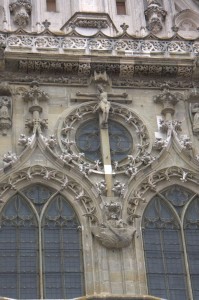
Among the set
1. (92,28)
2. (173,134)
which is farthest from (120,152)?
(92,28)

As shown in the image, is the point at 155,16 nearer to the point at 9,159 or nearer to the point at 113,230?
the point at 9,159

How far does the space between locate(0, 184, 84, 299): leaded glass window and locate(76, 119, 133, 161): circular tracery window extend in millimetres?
1328

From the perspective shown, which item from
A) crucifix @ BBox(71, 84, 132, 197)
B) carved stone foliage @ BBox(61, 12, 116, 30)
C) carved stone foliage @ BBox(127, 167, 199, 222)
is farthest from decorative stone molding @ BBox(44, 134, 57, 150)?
carved stone foliage @ BBox(61, 12, 116, 30)

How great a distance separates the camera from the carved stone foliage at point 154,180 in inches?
685

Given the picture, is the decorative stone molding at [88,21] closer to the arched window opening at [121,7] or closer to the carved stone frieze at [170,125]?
the arched window opening at [121,7]

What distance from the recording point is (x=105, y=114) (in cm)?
1853

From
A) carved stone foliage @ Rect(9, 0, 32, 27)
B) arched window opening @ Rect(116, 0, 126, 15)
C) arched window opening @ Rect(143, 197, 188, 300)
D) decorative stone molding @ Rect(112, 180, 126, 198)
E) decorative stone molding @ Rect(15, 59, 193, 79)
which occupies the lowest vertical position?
arched window opening @ Rect(143, 197, 188, 300)

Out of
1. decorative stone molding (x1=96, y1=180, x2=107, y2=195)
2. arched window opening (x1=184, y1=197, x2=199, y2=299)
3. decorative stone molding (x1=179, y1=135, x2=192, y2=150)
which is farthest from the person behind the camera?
decorative stone molding (x1=179, y1=135, x2=192, y2=150)

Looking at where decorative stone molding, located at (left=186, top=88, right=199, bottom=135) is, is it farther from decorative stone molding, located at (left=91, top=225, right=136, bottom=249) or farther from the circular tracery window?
decorative stone molding, located at (left=91, top=225, right=136, bottom=249)

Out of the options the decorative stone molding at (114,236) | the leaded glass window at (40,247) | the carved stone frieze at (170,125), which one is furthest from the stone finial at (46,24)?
the decorative stone molding at (114,236)

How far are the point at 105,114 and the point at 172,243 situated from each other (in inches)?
128

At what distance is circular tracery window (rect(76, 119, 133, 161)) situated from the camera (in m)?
18.3

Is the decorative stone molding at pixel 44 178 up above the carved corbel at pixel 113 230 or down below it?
above

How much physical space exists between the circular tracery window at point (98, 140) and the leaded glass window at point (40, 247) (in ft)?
4.36
